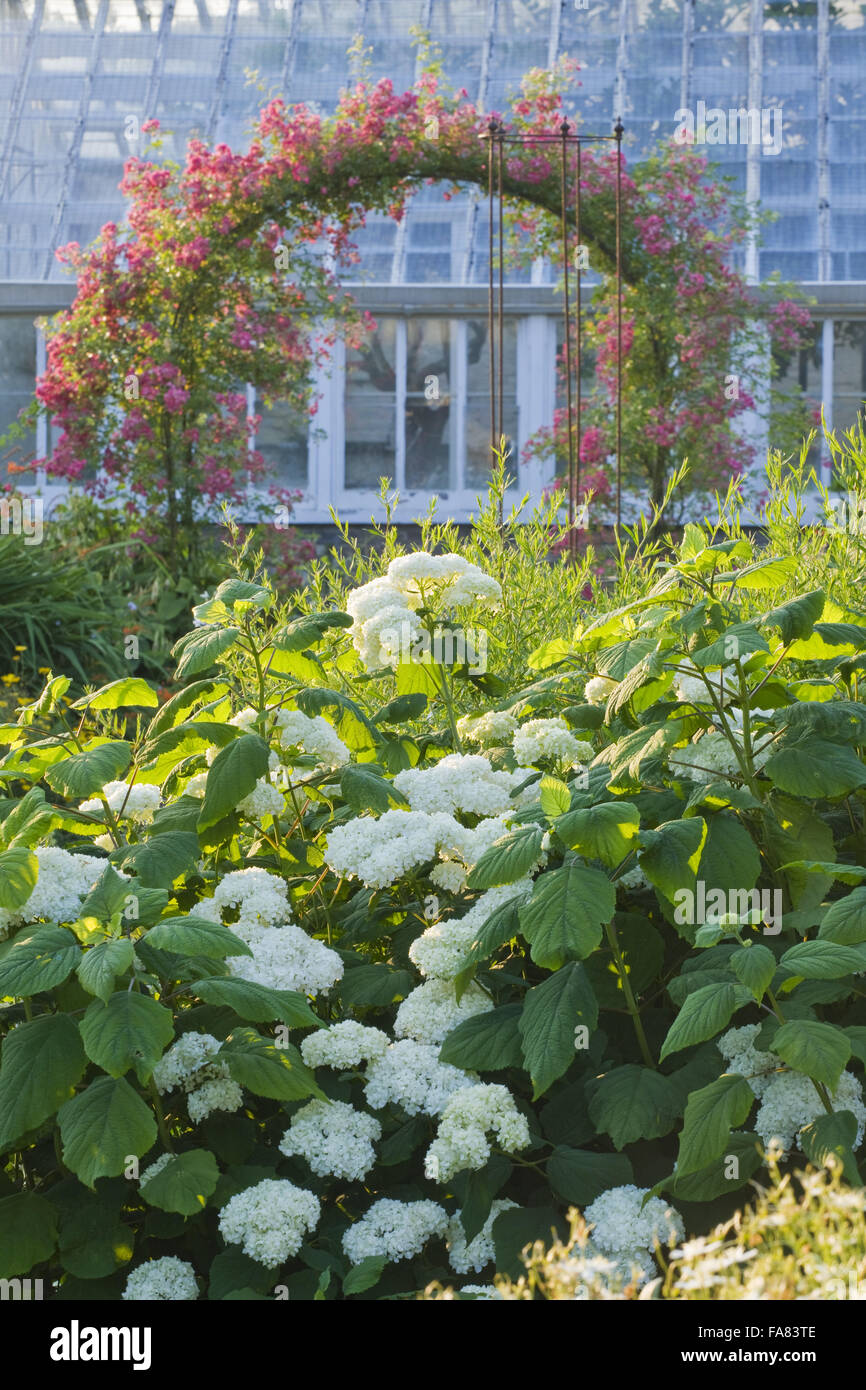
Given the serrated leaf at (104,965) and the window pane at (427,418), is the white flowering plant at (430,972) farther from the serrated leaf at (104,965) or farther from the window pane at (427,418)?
the window pane at (427,418)

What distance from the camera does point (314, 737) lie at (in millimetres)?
2207

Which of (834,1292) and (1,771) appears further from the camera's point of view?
(1,771)

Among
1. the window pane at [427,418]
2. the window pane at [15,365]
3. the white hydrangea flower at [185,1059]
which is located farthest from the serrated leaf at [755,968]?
the window pane at [15,365]

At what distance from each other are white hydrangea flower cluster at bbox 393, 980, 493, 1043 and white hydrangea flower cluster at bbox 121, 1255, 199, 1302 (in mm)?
449

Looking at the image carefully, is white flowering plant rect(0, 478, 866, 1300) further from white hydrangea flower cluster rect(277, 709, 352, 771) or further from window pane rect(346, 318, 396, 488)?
window pane rect(346, 318, 396, 488)

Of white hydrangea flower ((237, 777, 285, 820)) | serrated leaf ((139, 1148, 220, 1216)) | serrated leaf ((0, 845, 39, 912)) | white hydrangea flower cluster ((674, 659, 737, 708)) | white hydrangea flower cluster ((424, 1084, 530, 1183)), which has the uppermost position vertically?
white hydrangea flower cluster ((674, 659, 737, 708))

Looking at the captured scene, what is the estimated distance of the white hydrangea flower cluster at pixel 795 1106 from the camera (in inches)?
69.2

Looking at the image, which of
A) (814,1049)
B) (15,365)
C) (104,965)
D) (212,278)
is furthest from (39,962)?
(15,365)

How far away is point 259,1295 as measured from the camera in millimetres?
1651

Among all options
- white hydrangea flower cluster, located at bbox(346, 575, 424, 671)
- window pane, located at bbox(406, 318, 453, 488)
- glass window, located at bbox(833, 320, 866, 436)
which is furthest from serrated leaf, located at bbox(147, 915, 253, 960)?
glass window, located at bbox(833, 320, 866, 436)

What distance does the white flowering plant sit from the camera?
1.70m

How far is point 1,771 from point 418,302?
32.5 feet
